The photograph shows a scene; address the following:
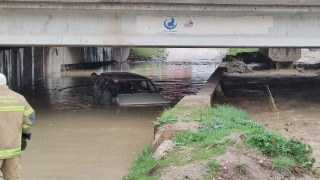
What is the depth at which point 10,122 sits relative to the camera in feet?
19.9

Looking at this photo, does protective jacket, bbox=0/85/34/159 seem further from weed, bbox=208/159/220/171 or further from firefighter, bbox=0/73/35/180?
weed, bbox=208/159/220/171

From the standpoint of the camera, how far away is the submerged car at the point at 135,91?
648 inches

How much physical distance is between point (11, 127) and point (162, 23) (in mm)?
8307

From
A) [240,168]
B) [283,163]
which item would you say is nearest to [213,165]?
[240,168]

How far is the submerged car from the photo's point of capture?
648 inches

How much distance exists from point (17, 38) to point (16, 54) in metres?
10.9

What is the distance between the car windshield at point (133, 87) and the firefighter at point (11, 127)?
10.7m

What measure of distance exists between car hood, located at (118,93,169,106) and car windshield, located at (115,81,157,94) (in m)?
0.21

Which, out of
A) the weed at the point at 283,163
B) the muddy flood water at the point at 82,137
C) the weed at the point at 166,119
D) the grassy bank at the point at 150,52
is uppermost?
the grassy bank at the point at 150,52

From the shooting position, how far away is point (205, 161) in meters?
7.05

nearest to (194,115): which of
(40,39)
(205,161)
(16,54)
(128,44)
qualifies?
(205,161)

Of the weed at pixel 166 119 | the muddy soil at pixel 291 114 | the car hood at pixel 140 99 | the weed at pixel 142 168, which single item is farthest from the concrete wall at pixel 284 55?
the weed at pixel 142 168

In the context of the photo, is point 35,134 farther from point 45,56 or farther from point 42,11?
point 45,56

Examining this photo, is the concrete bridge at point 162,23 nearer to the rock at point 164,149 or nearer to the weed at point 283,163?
the rock at point 164,149
